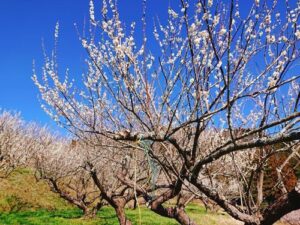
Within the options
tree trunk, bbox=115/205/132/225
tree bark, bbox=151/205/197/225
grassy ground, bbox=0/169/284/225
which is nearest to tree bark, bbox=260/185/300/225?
tree bark, bbox=151/205/197/225

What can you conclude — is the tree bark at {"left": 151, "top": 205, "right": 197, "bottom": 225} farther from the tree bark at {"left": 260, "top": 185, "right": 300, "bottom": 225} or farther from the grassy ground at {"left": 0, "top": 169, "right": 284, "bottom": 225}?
the grassy ground at {"left": 0, "top": 169, "right": 284, "bottom": 225}

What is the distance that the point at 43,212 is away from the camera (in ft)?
79.0

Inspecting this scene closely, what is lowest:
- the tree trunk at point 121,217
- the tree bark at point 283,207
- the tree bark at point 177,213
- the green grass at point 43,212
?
the tree bark at point 283,207

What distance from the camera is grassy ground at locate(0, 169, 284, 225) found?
1966 cm

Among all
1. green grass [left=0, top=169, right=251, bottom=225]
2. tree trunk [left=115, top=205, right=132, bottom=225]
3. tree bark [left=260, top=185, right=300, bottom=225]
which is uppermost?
green grass [left=0, top=169, right=251, bottom=225]

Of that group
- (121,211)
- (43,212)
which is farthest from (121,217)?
(43,212)

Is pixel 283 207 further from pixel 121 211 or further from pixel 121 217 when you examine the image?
pixel 121 211

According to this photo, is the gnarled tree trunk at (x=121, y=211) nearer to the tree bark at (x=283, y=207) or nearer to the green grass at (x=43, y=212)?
the green grass at (x=43, y=212)

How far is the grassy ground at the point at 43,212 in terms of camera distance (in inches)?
774

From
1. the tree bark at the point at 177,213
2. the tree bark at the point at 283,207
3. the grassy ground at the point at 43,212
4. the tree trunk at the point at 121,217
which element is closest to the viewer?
the tree bark at the point at 283,207

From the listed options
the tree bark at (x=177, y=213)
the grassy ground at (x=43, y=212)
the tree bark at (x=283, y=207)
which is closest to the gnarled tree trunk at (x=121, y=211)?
the grassy ground at (x=43, y=212)

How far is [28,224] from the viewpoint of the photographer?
17.6 m

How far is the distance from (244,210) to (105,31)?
12.2 ft

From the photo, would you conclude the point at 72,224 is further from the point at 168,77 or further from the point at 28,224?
the point at 168,77
